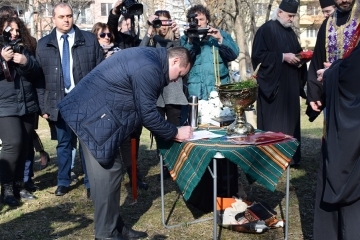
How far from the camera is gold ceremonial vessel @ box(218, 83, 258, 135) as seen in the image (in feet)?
13.2

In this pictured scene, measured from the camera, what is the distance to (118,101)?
12.6ft

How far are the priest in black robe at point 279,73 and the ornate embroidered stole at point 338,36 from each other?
173 centimetres

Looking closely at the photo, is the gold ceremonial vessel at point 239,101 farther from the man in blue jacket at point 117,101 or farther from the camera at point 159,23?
the camera at point 159,23

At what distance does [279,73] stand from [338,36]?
207 cm

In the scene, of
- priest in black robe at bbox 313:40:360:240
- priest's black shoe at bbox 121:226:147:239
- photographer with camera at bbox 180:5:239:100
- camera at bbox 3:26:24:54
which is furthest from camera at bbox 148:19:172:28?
priest in black robe at bbox 313:40:360:240

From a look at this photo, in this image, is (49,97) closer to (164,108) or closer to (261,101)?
(164,108)

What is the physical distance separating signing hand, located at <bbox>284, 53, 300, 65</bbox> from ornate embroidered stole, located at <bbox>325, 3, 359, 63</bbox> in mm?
1682

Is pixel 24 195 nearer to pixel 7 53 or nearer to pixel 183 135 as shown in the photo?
pixel 7 53

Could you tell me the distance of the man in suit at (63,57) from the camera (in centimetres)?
523

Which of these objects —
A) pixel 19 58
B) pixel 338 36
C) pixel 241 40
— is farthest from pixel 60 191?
pixel 241 40

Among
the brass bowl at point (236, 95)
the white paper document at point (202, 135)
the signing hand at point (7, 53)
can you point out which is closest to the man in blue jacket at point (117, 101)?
the white paper document at point (202, 135)

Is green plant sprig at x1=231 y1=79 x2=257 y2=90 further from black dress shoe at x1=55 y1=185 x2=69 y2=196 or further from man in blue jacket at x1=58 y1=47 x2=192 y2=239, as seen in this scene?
black dress shoe at x1=55 y1=185 x2=69 y2=196

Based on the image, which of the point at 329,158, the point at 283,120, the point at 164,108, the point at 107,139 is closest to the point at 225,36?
the point at 164,108

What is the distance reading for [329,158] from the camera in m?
3.26
